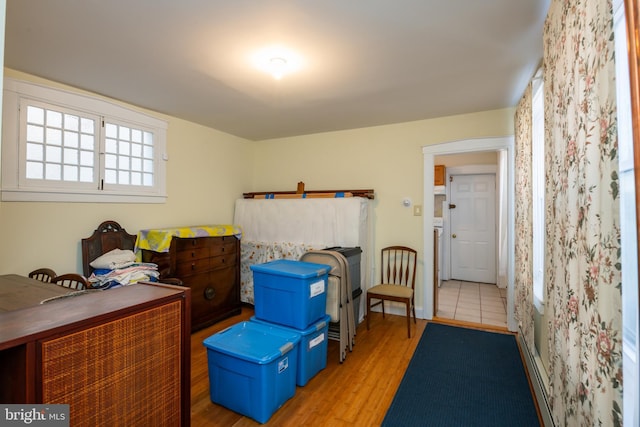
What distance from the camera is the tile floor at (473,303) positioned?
153 inches

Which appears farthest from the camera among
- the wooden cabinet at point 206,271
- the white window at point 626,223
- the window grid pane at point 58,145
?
the wooden cabinet at point 206,271

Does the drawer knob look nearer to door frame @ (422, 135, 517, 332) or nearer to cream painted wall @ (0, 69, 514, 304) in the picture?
cream painted wall @ (0, 69, 514, 304)

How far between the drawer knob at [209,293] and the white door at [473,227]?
4.26 meters

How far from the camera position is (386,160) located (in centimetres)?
401

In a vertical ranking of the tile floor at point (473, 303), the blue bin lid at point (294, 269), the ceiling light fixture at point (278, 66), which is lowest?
the tile floor at point (473, 303)

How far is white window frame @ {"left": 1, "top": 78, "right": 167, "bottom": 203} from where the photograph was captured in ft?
8.13

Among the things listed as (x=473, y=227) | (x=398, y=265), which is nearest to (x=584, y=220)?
(x=398, y=265)

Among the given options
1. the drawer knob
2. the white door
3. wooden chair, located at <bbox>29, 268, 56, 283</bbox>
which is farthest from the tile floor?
wooden chair, located at <bbox>29, 268, 56, 283</bbox>

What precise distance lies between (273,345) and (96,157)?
248cm

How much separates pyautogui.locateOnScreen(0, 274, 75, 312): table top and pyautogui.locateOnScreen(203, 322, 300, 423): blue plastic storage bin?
3.05 ft

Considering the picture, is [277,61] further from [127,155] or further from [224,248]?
[224,248]

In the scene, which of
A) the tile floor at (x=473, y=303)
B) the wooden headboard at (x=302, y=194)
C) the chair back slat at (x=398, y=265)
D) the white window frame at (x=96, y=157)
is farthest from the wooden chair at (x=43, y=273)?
the tile floor at (x=473, y=303)

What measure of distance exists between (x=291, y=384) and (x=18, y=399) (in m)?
1.59

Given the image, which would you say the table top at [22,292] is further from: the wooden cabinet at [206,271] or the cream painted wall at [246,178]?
the wooden cabinet at [206,271]
